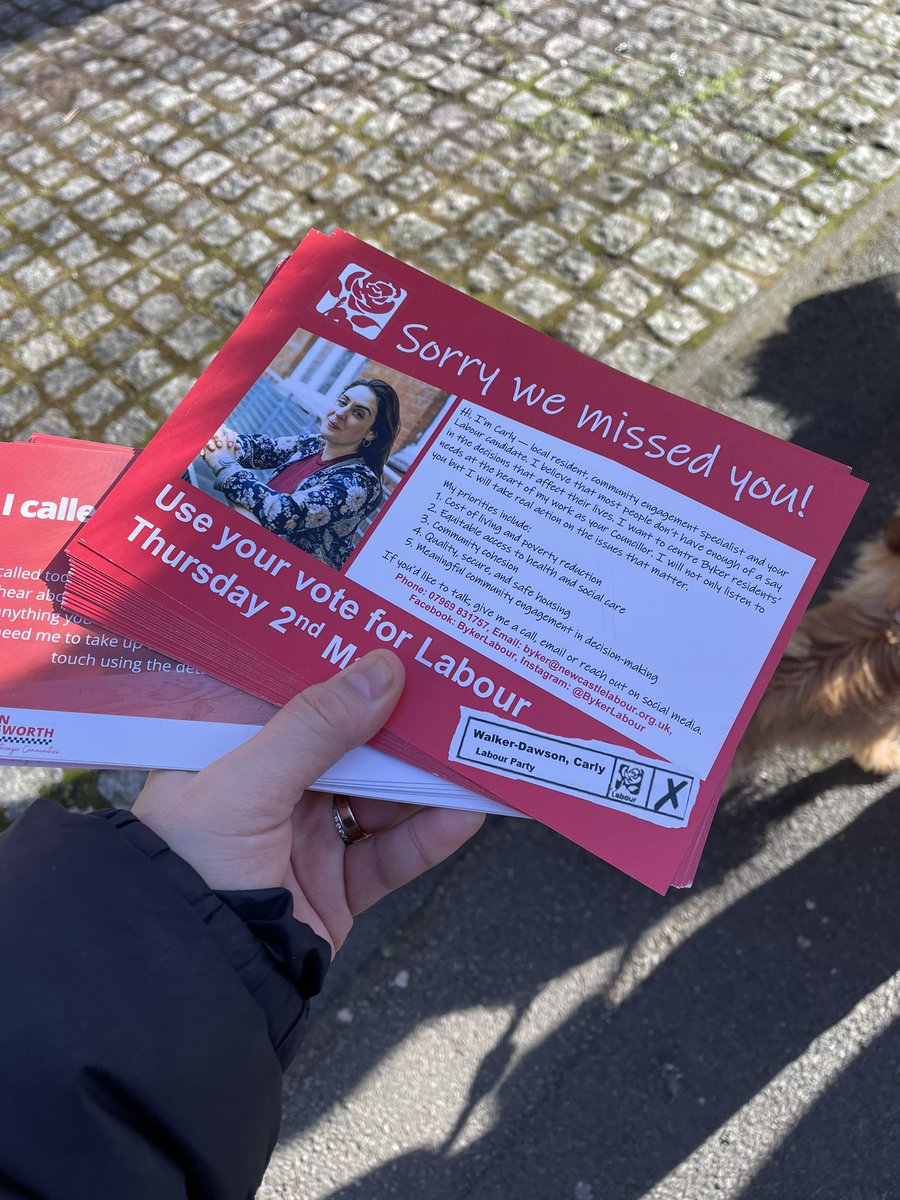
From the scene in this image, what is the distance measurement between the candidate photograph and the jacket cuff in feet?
1.78

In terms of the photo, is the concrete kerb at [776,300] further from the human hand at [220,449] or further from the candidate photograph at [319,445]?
the human hand at [220,449]

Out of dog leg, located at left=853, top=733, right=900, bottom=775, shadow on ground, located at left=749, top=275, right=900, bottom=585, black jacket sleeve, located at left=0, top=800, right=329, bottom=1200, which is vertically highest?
shadow on ground, located at left=749, top=275, right=900, bottom=585

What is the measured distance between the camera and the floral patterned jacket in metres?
1.51

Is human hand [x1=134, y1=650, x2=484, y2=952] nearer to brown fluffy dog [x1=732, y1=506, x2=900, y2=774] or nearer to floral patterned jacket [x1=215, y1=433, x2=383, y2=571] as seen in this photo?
floral patterned jacket [x1=215, y1=433, x2=383, y2=571]

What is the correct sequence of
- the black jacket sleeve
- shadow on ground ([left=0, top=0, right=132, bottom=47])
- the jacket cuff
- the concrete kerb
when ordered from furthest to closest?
shadow on ground ([left=0, top=0, right=132, bottom=47]), the concrete kerb, the jacket cuff, the black jacket sleeve

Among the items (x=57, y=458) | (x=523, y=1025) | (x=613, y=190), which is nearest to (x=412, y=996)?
(x=523, y=1025)

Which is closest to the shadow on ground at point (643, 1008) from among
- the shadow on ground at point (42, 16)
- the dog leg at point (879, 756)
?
the dog leg at point (879, 756)

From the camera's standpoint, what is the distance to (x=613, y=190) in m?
3.53

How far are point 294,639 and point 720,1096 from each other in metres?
1.65

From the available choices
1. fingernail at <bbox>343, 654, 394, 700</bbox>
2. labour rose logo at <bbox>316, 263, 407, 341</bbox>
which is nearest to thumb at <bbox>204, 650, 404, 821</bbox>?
fingernail at <bbox>343, 654, 394, 700</bbox>

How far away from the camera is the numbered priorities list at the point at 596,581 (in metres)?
1.40

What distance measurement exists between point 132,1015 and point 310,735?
445 mm

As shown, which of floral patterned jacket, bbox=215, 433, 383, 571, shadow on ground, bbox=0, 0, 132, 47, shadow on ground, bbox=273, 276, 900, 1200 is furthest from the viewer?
shadow on ground, bbox=0, 0, 132, 47

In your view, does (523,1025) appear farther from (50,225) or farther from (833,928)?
(50,225)
